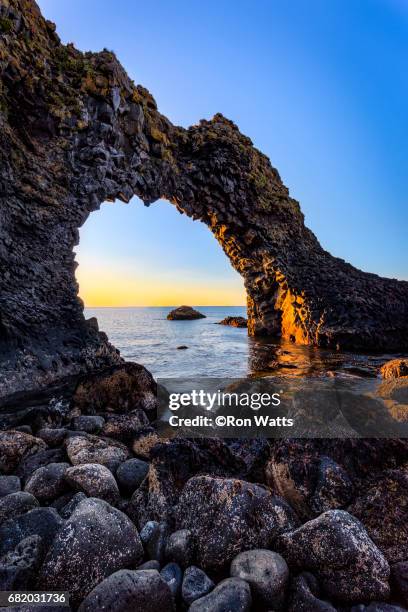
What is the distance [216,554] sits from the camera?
9.30ft

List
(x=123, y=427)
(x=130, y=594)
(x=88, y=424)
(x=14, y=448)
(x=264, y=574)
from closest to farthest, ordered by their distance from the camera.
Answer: (x=130, y=594)
(x=264, y=574)
(x=14, y=448)
(x=123, y=427)
(x=88, y=424)

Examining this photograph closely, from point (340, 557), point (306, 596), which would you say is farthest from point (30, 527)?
point (340, 557)

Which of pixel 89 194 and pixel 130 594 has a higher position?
pixel 89 194

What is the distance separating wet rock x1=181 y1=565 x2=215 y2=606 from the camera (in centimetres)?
251

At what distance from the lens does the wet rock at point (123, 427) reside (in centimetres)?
573

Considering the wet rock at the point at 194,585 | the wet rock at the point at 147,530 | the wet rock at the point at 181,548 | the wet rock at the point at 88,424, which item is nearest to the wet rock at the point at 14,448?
the wet rock at the point at 88,424

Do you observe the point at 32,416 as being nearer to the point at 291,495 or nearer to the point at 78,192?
the point at 291,495

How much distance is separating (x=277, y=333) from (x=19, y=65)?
25040 mm

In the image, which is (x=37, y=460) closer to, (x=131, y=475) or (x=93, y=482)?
(x=93, y=482)

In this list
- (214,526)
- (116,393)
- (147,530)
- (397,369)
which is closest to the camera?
(214,526)

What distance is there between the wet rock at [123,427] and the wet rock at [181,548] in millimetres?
2675

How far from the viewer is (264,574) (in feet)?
8.33

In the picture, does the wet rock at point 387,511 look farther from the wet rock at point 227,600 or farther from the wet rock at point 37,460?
the wet rock at point 37,460

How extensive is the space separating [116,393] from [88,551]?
5.08 metres
